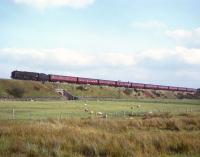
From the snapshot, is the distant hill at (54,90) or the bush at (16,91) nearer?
the bush at (16,91)

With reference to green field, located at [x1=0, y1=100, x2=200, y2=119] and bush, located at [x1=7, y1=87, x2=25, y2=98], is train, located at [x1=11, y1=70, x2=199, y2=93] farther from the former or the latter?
green field, located at [x1=0, y1=100, x2=200, y2=119]

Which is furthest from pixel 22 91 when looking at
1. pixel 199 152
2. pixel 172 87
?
pixel 199 152

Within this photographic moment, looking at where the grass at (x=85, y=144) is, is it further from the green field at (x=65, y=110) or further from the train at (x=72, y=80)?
the train at (x=72, y=80)

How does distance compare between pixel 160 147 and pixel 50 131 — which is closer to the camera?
pixel 160 147

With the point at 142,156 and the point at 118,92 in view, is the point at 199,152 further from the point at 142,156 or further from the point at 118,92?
the point at 118,92

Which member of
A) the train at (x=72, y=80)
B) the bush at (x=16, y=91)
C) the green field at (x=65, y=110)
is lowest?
the green field at (x=65, y=110)

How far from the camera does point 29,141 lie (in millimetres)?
20234

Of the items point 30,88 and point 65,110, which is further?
point 30,88

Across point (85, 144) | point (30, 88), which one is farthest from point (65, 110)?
point (30, 88)

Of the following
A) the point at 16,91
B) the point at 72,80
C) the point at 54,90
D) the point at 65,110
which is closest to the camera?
the point at 65,110

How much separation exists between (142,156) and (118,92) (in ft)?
352

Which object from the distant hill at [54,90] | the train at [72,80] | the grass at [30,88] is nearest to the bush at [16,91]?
the distant hill at [54,90]

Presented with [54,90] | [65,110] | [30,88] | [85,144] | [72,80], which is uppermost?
[72,80]

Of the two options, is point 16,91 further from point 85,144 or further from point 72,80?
point 85,144
